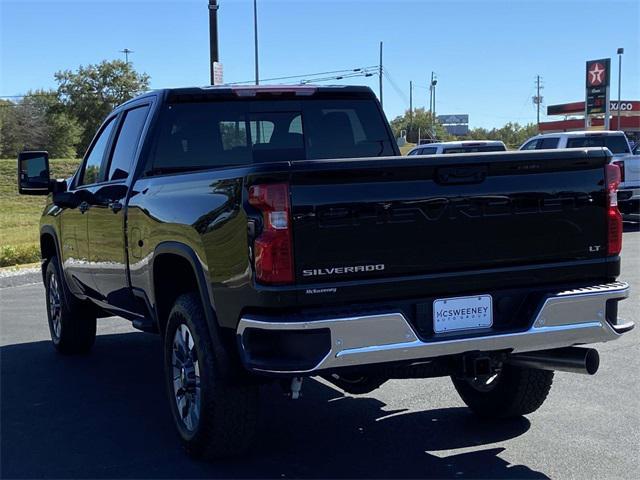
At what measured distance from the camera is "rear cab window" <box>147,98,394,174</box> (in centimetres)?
548

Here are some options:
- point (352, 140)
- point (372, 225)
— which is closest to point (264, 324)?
point (372, 225)

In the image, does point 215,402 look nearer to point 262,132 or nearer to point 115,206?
point 115,206

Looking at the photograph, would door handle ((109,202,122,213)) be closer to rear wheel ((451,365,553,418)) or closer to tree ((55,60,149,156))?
rear wheel ((451,365,553,418))

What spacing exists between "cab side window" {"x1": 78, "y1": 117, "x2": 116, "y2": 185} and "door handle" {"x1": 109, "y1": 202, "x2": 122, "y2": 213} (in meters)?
0.75

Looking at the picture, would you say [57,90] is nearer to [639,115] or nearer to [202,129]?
[639,115]

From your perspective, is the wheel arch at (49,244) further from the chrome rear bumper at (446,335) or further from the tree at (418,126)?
the tree at (418,126)

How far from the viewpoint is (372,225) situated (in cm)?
373

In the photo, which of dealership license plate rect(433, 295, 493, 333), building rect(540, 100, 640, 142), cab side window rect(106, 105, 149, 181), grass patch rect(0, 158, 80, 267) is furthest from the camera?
building rect(540, 100, 640, 142)

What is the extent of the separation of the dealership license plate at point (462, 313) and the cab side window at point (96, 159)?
3.42m

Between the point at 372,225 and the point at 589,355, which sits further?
the point at 589,355

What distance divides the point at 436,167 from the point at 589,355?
4.35ft

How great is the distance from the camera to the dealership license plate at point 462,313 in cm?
386

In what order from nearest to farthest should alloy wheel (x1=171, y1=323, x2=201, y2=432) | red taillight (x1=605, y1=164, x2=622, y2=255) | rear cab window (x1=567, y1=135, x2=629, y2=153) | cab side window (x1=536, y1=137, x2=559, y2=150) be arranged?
1. red taillight (x1=605, y1=164, x2=622, y2=255)
2. alloy wheel (x1=171, y1=323, x2=201, y2=432)
3. rear cab window (x1=567, y1=135, x2=629, y2=153)
4. cab side window (x1=536, y1=137, x2=559, y2=150)

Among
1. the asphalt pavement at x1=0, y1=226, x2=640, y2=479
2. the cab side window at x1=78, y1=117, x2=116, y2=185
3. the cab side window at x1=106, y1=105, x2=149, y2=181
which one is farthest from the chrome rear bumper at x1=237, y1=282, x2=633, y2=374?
the cab side window at x1=78, y1=117, x2=116, y2=185
